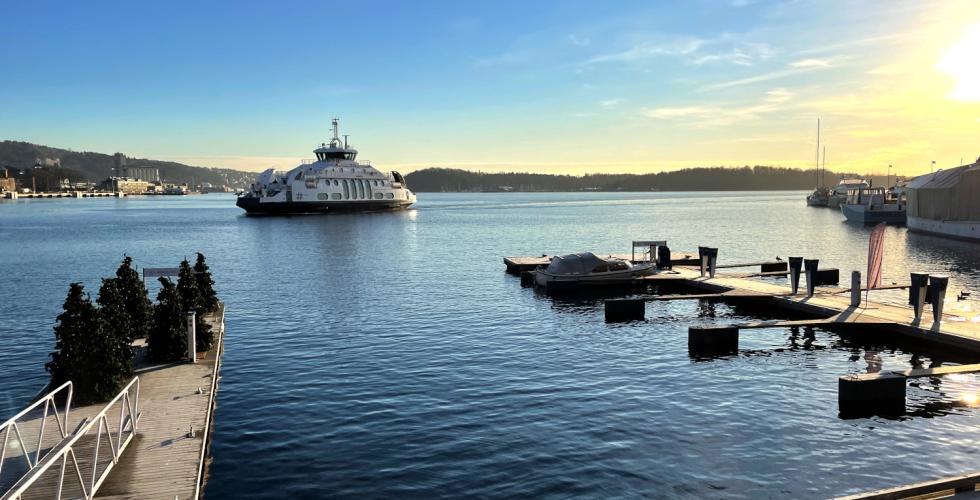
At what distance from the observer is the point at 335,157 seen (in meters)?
142

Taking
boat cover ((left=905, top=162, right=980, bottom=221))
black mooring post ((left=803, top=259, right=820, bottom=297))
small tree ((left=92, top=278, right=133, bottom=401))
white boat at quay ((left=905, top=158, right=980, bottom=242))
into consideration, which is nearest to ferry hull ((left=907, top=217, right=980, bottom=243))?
white boat at quay ((left=905, top=158, right=980, bottom=242))

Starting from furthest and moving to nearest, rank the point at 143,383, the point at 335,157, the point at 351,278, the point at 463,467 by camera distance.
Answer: the point at 335,157 < the point at 351,278 < the point at 143,383 < the point at 463,467

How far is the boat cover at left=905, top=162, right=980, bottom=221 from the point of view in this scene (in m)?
72.6

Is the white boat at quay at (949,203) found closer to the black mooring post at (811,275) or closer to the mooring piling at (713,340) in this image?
the black mooring post at (811,275)

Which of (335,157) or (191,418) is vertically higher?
(335,157)

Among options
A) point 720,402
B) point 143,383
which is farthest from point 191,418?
point 720,402

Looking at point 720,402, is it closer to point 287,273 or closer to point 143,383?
point 143,383

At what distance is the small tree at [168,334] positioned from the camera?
20875 millimetres

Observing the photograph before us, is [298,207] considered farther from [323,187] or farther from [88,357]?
[88,357]

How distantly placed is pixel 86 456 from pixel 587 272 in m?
31.5

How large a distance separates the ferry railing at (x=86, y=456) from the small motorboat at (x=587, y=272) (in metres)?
28.2

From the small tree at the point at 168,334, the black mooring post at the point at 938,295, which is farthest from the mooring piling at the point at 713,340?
the small tree at the point at 168,334

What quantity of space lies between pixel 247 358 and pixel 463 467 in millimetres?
12702

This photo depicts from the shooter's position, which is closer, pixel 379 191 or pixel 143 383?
pixel 143 383
